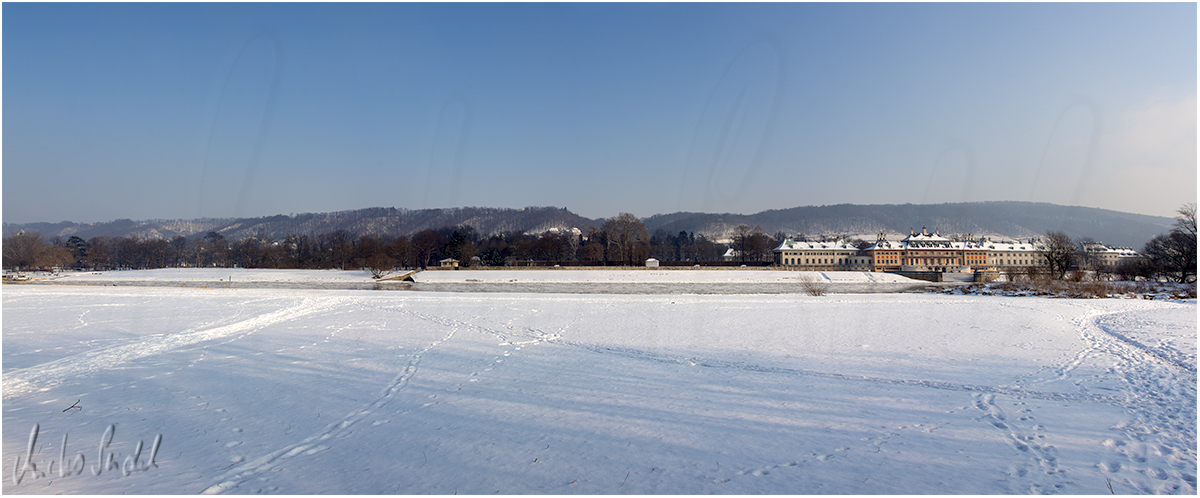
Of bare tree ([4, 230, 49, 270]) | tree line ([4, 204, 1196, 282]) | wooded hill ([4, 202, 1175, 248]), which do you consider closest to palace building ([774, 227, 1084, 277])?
tree line ([4, 204, 1196, 282])

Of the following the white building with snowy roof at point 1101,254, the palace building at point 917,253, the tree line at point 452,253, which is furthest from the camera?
the palace building at point 917,253

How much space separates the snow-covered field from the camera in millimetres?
4691

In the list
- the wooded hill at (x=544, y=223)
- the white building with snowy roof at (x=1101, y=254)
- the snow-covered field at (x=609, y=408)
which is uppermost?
the wooded hill at (x=544, y=223)

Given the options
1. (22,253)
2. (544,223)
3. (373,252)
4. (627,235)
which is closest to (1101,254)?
(627,235)

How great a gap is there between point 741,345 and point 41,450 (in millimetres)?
10964

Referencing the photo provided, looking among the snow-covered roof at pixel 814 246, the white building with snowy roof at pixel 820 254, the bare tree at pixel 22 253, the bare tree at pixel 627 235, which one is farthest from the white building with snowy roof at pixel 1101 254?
the bare tree at pixel 22 253

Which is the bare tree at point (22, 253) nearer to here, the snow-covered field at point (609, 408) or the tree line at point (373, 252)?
the tree line at point (373, 252)

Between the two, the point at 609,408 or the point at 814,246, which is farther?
the point at 814,246

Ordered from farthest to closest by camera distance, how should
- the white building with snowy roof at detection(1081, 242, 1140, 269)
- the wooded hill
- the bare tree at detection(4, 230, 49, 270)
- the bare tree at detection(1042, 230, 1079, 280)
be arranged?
the wooded hill, the white building with snowy roof at detection(1081, 242, 1140, 269), the bare tree at detection(4, 230, 49, 270), the bare tree at detection(1042, 230, 1079, 280)

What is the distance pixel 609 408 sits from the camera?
21.9 feet

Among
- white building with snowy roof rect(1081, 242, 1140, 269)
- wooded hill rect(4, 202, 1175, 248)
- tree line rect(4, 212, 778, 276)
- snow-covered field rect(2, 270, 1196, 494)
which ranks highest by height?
wooded hill rect(4, 202, 1175, 248)

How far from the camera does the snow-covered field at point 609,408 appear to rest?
469 centimetres

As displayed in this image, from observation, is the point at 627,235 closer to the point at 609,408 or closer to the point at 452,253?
the point at 452,253

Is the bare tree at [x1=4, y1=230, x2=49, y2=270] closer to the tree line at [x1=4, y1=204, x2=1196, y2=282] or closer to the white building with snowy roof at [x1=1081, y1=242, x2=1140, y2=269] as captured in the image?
the tree line at [x1=4, y1=204, x2=1196, y2=282]
